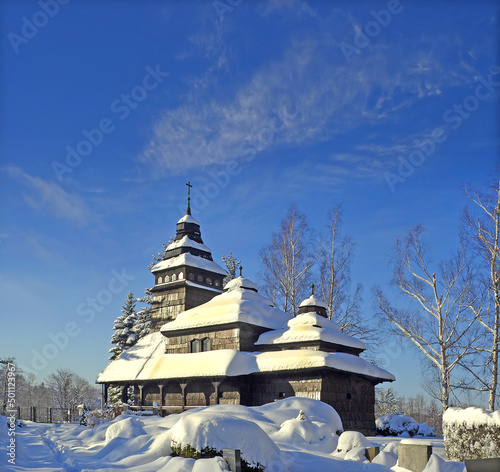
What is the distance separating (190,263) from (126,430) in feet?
80.3

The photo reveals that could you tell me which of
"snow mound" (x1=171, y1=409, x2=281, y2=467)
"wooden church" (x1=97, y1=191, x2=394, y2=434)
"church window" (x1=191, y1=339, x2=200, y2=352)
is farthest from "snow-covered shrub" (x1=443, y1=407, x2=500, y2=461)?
"church window" (x1=191, y1=339, x2=200, y2=352)

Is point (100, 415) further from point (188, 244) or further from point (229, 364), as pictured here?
point (188, 244)

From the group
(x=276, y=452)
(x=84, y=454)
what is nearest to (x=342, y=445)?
(x=276, y=452)

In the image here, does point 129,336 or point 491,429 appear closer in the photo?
point 491,429

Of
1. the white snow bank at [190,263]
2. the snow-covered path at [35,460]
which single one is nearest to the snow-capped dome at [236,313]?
the white snow bank at [190,263]

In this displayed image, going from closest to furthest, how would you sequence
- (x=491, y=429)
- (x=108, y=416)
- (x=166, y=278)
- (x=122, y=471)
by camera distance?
(x=122, y=471) < (x=491, y=429) < (x=108, y=416) < (x=166, y=278)

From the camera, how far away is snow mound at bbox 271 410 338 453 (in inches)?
552

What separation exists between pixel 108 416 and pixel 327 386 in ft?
37.1

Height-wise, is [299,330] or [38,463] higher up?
[299,330]

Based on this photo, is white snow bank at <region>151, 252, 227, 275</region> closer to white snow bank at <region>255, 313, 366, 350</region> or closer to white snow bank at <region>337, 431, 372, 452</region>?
white snow bank at <region>255, 313, 366, 350</region>

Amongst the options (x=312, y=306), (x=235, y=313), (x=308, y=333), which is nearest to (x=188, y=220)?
(x=235, y=313)

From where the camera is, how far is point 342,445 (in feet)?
44.5

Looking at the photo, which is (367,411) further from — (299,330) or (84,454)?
(84,454)

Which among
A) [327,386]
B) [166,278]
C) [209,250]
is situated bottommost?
[327,386]
